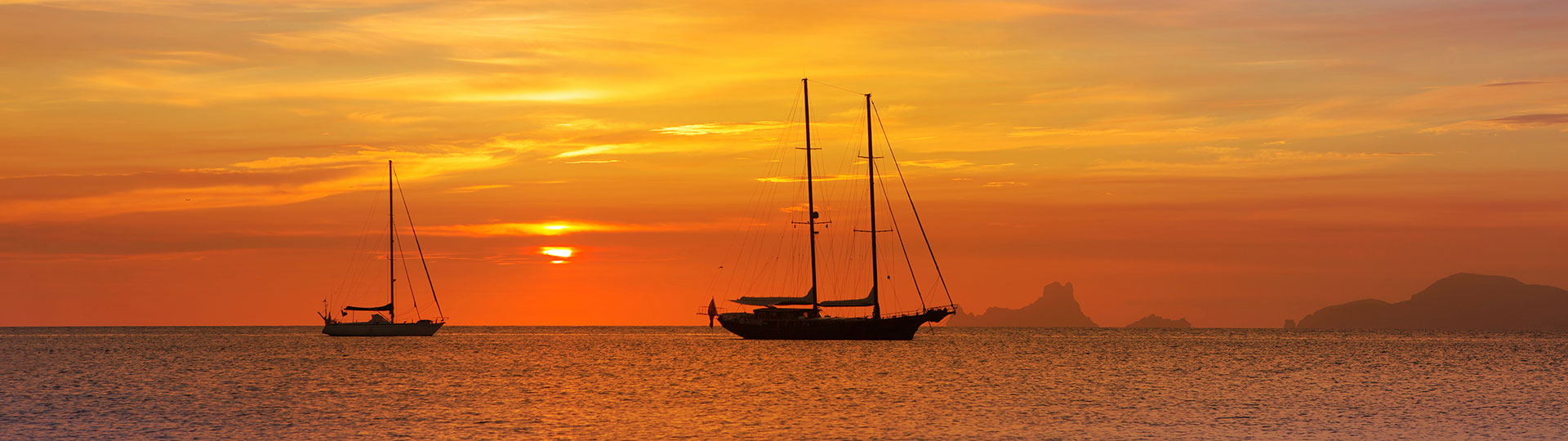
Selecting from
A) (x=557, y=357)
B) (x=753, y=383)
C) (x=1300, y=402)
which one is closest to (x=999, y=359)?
(x=557, y=357)

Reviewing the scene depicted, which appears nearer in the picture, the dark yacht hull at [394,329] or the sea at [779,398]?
the sea at [779,398]

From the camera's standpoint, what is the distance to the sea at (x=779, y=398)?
179 ft

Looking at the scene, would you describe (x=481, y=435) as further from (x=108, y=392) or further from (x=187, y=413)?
(x=108, y=392)

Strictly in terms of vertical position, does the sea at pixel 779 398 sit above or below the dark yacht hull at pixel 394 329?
below

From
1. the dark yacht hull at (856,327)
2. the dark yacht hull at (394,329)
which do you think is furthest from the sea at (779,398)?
the dark yacht hull at (394,329)

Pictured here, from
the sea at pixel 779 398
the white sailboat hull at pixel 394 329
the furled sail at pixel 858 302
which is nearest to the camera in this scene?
the sea at pixel 779 398

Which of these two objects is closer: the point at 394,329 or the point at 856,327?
the point at 856,327

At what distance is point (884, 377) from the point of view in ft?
291

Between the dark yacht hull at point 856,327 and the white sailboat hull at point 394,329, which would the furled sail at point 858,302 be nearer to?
the dark yacht hull at point 856,327

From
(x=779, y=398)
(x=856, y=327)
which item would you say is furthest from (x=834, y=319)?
(x=779, y=398)

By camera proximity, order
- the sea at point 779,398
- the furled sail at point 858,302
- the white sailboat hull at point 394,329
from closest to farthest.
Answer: the sea at point 779,398 < the furled sail at point 858,302 < the white sailboat hull at point 394,329

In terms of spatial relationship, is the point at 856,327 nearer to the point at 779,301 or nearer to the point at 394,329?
the point at 779,301

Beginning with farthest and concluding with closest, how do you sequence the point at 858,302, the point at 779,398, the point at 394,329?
the point at 394,329
the point at 858,302
the point at 779,398

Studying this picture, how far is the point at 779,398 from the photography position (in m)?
70.9
